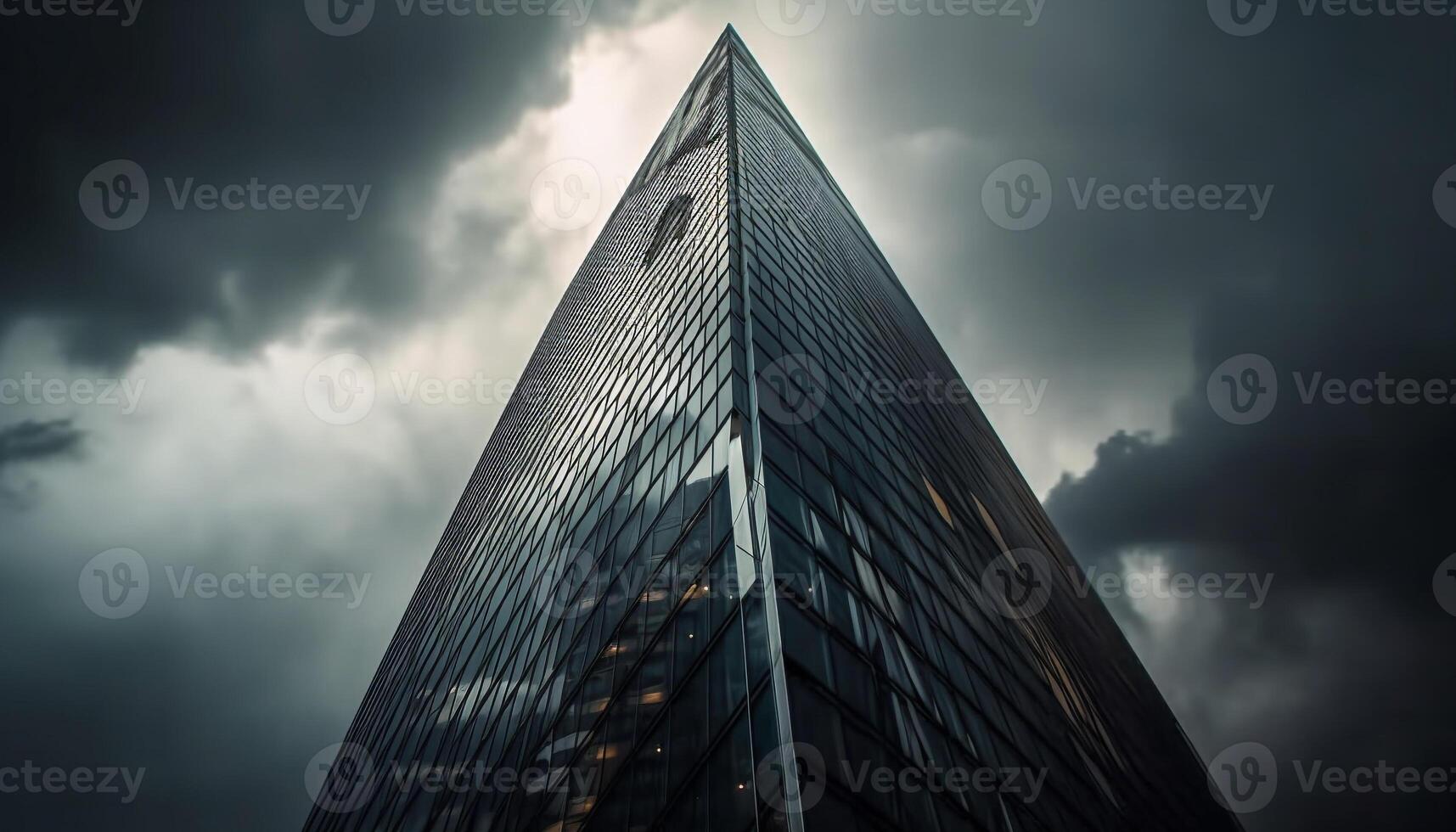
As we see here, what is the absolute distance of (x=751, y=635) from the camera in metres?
11.6

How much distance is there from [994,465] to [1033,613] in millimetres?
18186

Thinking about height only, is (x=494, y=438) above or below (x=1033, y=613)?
above

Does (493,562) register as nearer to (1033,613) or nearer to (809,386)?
(809,386)

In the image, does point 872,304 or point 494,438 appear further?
point 494,438

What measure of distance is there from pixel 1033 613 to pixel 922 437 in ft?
29.1

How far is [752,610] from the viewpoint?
1194 cm

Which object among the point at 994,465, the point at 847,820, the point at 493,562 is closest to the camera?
the point at 847,820

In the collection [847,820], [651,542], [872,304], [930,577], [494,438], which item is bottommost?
[847,820]

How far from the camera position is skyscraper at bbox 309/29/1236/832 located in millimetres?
11523

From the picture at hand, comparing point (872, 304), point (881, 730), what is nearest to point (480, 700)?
point (881, 730)

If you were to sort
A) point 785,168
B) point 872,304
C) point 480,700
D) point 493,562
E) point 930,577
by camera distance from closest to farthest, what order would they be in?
point 930,577
point 480,700
point 493,562
point 872,304
point 785,168

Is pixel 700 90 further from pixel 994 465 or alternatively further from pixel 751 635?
pixel 751 635

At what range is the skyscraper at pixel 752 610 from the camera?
454 inches

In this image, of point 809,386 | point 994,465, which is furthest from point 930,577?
point 994,465
